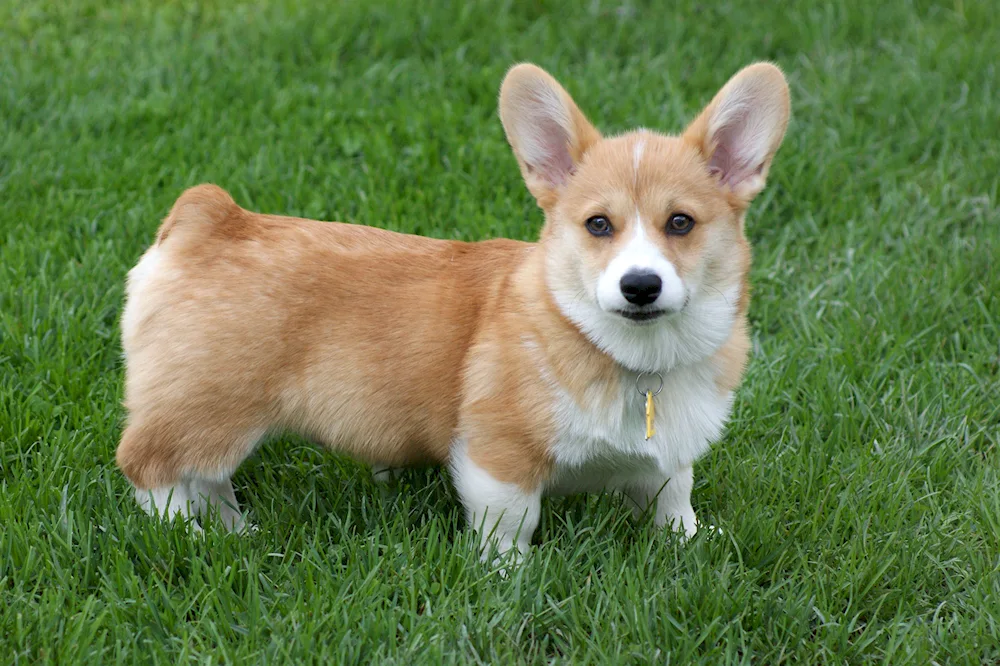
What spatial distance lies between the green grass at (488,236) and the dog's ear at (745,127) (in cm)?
98

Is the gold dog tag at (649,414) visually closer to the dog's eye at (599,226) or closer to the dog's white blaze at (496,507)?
the dog's white blaze at (496,507)

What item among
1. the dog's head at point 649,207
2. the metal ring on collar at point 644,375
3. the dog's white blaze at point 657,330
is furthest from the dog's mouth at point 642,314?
the metal ring on collar at point 644,375

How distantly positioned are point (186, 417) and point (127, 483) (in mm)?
420

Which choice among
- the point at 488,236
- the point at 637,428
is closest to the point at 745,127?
the point at 637,428

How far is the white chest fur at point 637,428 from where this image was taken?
3.01m

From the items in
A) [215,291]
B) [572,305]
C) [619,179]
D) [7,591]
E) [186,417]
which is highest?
[619,179]

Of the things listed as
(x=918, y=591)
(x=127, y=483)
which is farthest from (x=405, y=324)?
(x=918, y=591)

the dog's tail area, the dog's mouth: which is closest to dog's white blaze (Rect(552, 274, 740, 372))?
the dog's mouth

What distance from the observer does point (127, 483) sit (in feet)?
11.1

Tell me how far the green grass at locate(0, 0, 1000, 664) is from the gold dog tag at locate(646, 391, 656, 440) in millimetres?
314

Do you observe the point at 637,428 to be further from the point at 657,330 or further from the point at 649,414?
the point at 657,330

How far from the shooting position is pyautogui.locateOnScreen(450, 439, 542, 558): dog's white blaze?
3.07 m

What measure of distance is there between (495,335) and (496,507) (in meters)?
0.48

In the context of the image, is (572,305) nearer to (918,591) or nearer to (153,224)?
(918,591)
